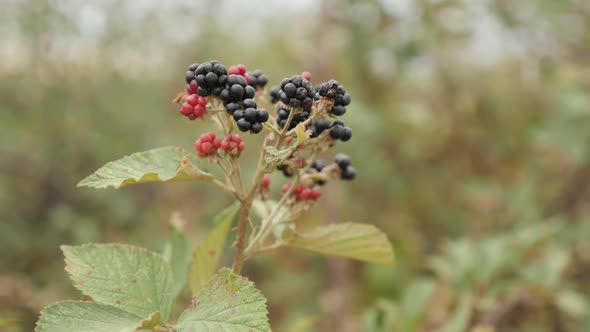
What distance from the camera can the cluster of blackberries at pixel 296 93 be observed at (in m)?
1.08

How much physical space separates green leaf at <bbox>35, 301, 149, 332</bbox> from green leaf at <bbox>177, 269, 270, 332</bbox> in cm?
11

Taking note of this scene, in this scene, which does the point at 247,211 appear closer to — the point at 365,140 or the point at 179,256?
the point at 179,256

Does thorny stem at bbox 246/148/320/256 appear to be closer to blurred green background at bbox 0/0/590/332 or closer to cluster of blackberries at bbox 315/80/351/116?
cluster of blackberries at bbox 315/80/351/116

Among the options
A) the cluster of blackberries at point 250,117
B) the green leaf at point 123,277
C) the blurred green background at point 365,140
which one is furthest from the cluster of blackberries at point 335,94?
the blurred green background at point 365,140

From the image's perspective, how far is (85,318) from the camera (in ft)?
3.29

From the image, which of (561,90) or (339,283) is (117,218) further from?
(561,90)

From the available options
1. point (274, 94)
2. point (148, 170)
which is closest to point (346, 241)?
point (274, 94)

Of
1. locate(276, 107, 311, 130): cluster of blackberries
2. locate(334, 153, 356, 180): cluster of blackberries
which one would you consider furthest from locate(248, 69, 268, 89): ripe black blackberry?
locate(334, 153, 356, 180): cluster of blackberries

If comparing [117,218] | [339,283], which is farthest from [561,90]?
[117,218]

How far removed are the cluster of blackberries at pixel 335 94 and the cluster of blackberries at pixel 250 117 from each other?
13cm

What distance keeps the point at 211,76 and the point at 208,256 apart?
1.52 feet

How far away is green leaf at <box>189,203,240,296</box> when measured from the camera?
1.34 m

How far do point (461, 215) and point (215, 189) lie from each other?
229 cm

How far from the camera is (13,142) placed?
4.65 m
